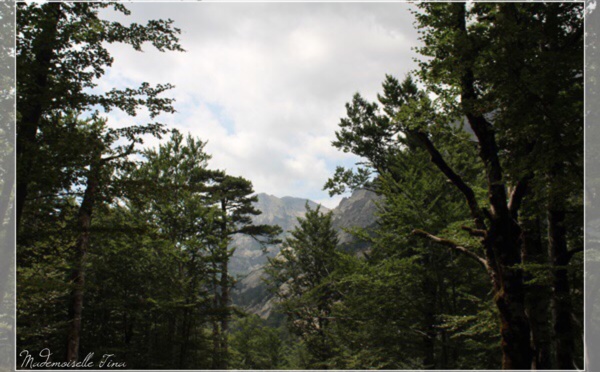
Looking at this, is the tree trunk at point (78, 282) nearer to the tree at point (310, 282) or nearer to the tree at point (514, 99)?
the tree at point (514, 99)

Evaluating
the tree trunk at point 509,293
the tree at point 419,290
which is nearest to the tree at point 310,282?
the tree at point 419,290

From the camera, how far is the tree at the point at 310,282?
52.2 ft

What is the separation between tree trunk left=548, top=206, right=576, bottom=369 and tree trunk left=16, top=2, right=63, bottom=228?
9271mm

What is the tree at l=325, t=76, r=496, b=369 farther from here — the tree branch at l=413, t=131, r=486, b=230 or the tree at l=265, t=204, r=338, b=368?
the tree at l=265, t=204, r=338, b=368

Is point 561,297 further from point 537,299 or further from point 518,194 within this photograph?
point 518,194

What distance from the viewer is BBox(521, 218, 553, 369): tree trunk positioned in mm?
6758

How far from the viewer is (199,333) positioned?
13.6m

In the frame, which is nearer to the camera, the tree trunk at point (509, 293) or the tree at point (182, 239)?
the tree trunk at point (509, 293)

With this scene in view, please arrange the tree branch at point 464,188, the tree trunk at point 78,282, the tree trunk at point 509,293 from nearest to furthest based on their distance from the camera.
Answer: the tree trunk at point 509,293, the tree branch at point 464,188, the tree trunk at point 78,282

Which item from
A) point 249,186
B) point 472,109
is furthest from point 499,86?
point 249,186

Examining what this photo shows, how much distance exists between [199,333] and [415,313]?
868 cm

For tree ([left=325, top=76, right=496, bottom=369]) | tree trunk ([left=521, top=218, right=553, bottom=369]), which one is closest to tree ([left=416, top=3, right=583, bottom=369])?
tree trunk ([left=521, top=218, right=553, bottom=369])

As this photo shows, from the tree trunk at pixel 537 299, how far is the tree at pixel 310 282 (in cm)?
849

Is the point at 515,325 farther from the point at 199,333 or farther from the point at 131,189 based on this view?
the point at 199,333
